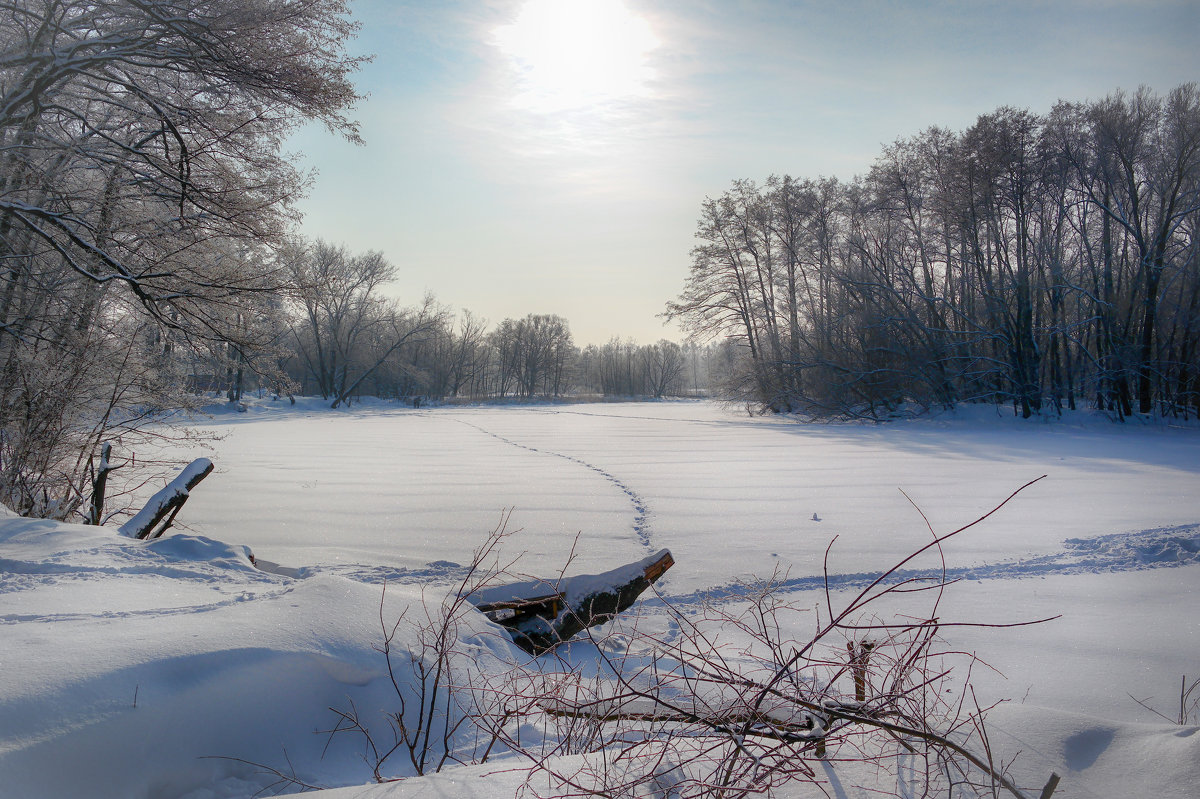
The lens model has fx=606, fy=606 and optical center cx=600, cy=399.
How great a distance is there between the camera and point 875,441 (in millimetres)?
13688

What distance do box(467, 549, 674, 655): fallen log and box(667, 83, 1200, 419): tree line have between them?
55.8 feet

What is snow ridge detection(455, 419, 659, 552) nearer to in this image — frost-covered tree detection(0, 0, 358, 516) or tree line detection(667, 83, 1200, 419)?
frost-covered tree detection(0, 0, 358, 516)

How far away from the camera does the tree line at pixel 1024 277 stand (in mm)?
15625

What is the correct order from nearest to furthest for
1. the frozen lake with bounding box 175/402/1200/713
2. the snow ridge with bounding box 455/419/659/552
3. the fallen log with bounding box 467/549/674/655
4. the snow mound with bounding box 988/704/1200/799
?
the snow mound with bounding box 988/704/1200/799
the fallen log with bounding box 467/549/674/655
the frozen lake with bounding box 175/402/1200/713
the snow ridge with bounding box 455/419/659/552

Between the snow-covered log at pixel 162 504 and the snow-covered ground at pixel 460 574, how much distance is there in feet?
1.15

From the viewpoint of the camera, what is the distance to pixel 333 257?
125 feet

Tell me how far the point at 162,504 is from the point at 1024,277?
65.7 ft

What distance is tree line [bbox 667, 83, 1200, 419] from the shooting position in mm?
15625

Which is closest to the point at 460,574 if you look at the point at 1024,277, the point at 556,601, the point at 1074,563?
the point at 556,601

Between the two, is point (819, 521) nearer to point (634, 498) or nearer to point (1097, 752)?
point (634, 498)

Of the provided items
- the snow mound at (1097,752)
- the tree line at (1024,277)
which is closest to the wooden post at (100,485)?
the snow mound at (1097,752)

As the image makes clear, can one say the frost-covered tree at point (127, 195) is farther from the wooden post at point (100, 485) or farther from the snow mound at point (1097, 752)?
the snow mound at point (1097, 752)

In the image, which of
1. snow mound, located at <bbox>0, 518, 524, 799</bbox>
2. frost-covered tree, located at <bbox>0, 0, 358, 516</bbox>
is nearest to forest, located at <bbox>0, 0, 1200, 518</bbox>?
frost-covered tree, located at <bbox>0, 0, 358, 516</bbox>

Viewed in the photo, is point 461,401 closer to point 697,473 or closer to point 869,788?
point 697,473
